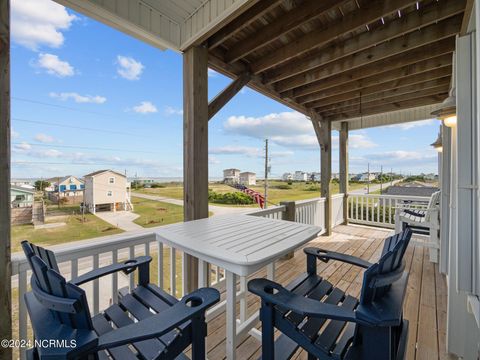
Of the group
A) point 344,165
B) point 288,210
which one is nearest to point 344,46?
point 288,210

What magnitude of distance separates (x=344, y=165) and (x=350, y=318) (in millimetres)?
5089

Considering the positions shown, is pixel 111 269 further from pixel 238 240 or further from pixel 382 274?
pixel 382 274

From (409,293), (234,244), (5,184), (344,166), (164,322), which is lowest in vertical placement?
(409,293)

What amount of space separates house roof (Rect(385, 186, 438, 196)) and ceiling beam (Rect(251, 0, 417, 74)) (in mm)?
4550

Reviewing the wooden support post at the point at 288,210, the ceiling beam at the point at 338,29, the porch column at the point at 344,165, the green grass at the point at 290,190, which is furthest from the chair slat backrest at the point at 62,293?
the porch column at the point at 344,165

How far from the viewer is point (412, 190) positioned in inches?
208

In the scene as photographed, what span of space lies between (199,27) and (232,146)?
227cm

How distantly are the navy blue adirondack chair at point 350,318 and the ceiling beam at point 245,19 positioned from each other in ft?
6.32

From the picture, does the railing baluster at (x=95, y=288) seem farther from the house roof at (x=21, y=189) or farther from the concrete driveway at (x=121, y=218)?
the house roof at (x=21, y=189)

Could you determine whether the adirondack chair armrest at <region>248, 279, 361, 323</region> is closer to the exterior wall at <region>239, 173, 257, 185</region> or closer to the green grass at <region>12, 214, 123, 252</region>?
the green grass at <region>12, 214, 123, 252</region>

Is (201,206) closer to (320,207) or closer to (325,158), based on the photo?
(320,207)

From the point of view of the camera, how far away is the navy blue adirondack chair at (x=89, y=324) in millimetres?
650

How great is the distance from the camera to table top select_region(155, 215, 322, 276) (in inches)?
40.7

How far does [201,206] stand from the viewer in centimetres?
207
